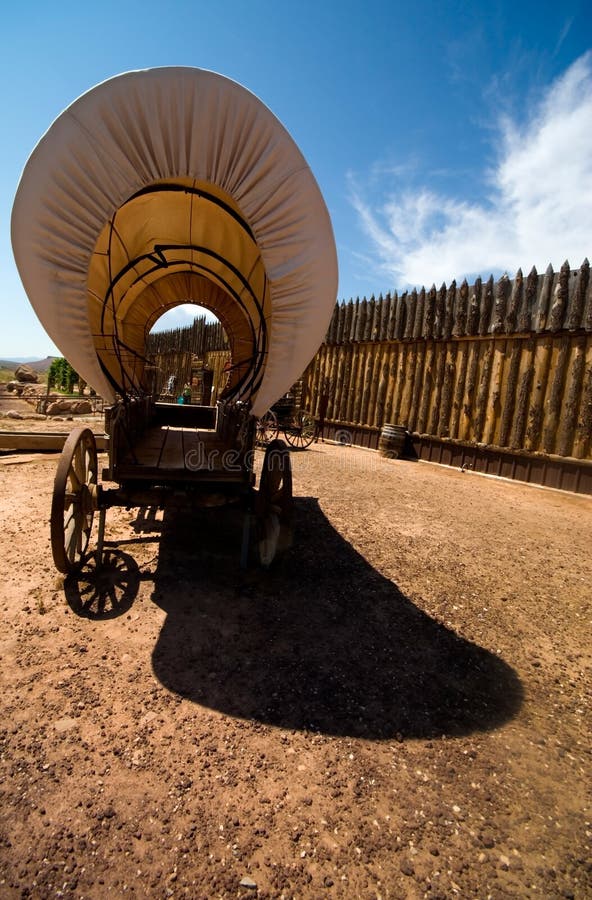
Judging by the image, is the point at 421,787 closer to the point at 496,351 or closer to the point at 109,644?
the point at 109,644

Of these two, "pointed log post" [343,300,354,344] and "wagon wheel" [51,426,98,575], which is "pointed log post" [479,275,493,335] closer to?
"pointed log post" [343,300,354,344]

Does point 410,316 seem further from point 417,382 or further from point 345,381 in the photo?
point 345,381

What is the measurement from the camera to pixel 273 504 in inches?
162

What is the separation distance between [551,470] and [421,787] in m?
7.54

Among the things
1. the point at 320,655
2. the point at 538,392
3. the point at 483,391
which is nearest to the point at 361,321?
the point at 483,391

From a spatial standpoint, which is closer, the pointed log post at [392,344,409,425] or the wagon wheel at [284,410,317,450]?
the pointed log post at [392,344,409,425]

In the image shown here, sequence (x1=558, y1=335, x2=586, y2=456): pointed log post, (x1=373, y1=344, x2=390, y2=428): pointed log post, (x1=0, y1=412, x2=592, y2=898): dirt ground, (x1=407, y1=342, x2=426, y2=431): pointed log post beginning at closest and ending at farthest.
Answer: (x1=0, y1=412, x2=592, y2=898): dirt ground
(x1=558, y1=335, x2=586, y2=456): pointed log post
(x1=407, y1=342, x2=426, y2=431): pointed log post
(x1=373, y1=344, x2=390, y2=428): pointed log post

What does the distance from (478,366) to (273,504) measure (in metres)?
7.01

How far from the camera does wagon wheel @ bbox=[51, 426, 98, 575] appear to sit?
309cm

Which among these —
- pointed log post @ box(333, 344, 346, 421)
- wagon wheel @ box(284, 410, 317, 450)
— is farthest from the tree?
pointed log post @ box(333, 344, 346, 421)

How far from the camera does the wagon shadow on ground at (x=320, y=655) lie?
2.44 metres

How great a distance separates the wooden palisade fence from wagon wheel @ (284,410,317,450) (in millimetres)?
812

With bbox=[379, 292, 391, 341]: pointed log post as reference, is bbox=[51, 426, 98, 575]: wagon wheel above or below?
below

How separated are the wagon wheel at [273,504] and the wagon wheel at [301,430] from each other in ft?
24.0
